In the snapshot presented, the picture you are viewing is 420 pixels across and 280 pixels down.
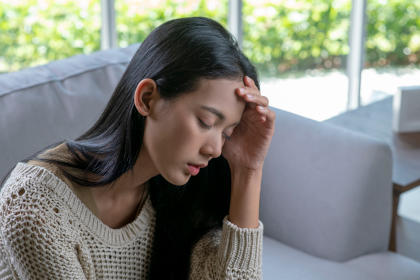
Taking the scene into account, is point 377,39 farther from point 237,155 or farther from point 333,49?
point 237,155

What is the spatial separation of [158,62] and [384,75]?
122 inches

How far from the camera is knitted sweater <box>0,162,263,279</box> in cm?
108

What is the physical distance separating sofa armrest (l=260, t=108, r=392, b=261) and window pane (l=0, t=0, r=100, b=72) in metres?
1.64

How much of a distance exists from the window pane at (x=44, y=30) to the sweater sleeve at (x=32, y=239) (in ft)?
6.24

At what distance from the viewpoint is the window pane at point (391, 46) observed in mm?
3682

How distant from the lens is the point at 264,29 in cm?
356

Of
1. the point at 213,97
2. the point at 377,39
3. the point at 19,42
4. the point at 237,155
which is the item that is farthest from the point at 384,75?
the point at 213,97

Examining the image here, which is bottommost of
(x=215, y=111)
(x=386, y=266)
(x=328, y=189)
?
(x=386, y=266)

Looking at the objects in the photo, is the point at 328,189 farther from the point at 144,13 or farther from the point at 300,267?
the point at 144,13

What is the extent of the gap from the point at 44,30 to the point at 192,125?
2.12 metres

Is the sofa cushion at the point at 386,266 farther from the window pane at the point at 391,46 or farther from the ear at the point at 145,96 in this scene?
the window pane at the point at 391,46

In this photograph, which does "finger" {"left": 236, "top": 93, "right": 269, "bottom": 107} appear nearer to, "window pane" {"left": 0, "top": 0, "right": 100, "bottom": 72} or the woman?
the woman

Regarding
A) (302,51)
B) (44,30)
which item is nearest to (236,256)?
(44,30)

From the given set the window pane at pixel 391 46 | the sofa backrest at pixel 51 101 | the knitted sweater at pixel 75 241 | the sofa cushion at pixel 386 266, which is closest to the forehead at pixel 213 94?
the knitted sweater at pixel 75 241
